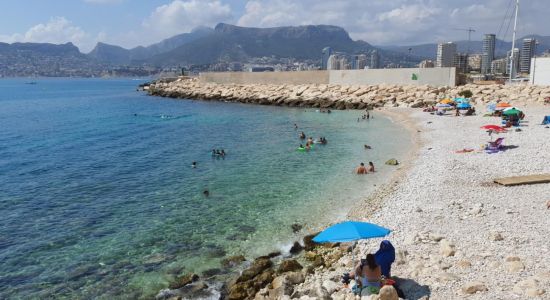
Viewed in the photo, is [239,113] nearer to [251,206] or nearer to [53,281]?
[251,206]

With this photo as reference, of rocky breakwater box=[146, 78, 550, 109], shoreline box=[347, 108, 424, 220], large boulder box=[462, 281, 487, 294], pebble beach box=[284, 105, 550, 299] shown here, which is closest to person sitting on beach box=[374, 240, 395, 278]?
pebble beach box=[284, 105, 550, 299]

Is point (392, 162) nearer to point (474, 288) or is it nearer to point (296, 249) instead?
point (296, 249)

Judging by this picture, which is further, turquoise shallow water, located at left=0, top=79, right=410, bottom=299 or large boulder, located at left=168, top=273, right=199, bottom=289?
turquoise shallow water, located at left=0, top=79, right=410, bottom=299

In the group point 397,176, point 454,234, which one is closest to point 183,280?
point 454,234

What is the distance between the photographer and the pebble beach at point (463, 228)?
868 centimetres

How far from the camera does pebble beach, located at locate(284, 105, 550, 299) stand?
868cm

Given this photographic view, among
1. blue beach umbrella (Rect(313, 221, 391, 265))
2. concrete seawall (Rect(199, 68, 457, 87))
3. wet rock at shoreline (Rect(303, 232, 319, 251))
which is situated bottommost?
wet rock at shoreline (Rect(303, 232, 319, 251))

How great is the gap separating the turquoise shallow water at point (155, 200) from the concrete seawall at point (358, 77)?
23668 millimetres

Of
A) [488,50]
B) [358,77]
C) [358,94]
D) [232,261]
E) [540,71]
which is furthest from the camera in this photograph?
[488,50]

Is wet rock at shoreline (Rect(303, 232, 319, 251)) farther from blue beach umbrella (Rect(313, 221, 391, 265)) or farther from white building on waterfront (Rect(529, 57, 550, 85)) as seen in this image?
white building on waterfront (Rect(529, 57, 550, 85))

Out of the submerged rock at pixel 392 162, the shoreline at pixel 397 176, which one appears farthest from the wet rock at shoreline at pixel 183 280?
the submerged rock at pixel 392 162

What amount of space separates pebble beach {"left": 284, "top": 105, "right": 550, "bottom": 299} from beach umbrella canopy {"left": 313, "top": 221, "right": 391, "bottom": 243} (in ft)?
4.27

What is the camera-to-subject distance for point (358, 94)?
191ft

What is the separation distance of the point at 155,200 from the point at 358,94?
4471 cm
